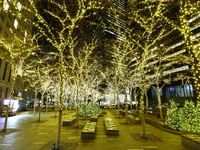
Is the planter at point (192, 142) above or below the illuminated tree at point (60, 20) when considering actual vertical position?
below

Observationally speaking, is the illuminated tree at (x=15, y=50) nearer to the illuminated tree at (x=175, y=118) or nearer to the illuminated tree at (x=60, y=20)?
the illuminated tree at (x=60, y=20)

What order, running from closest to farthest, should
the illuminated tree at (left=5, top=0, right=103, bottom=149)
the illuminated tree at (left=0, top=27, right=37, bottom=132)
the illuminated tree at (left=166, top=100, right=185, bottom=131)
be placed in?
1. the illuminated tree at (left=5, top=0, right=103, bottom=149)
2. the illuminated tree at (left=166, top=100, right=185, bottom=131)
3. the illuminated tree at (left=0, top=27, right=37, bottom=132)

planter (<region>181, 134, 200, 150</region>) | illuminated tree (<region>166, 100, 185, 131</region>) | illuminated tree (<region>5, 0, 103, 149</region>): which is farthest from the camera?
illuminated tree (<region>166, 100, 185, 131</region>)

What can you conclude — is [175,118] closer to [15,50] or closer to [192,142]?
[192,142]

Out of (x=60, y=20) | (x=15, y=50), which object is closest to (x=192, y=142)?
(x=60, y=20)

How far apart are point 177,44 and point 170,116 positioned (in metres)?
41.1

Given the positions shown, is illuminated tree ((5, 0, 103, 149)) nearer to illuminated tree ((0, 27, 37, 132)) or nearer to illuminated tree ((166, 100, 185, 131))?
illuminated tree ((0, 27, 37, 132))

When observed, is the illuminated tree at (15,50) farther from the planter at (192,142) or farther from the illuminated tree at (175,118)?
the illuminated tree at (175,118)

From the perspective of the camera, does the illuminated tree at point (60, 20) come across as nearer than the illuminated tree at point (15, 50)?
Yes

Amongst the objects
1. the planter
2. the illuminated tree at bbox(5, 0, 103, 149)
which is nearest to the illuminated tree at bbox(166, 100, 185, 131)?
the planter

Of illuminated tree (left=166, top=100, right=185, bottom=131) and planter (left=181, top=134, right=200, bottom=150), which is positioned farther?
illuminated tree (left=166, top=100, right=185, bottom=131)

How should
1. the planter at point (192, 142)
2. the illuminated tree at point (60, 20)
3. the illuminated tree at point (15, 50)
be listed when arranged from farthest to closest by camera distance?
the illuminated tree at point (15, 50) → the illuminated tree at point (60, 20) → the planter at point (192, 142)

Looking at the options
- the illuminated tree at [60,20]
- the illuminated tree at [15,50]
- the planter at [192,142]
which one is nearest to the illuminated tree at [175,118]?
the planter at [192,142]

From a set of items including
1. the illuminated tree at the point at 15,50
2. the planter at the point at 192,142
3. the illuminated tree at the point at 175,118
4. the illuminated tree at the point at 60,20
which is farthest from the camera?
the illuminated tree at the point at 15,50
